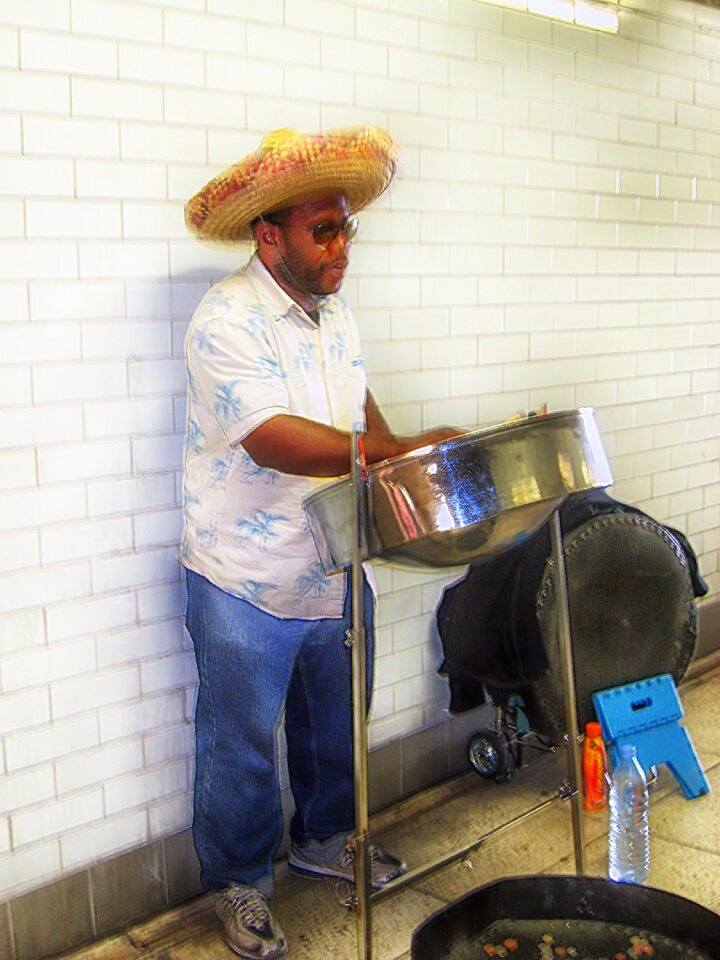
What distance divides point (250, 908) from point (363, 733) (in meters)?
0.65

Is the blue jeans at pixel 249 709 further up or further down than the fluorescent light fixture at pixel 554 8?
further down

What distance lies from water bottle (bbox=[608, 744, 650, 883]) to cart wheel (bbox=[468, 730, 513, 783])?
1.40 ft

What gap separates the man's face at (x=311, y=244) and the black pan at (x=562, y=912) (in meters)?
1.41

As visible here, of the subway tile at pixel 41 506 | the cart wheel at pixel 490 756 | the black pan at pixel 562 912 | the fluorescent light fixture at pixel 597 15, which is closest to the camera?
the black pan at pixel 562 912

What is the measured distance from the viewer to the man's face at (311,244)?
8.50ft

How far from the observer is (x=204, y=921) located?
2.92 m

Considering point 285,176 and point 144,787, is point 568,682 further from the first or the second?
point 285,176

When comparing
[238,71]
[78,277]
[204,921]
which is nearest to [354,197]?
[238,71]

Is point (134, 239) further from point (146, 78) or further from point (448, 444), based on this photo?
point (448, 444)

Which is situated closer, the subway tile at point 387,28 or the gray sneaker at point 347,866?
the gray sneaker at point 347,866

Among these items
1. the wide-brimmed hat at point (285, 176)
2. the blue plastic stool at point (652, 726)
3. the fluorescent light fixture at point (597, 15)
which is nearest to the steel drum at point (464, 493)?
the wide-brimmed hat at point (285, 176)

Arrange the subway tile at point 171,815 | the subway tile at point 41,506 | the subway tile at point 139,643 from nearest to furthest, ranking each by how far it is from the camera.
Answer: the subway tile at point 41,506, the subway tile at point 139,643, the subway tile at point 171,815

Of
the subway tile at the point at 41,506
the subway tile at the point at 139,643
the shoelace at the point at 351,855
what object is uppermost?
the subway tile at the point at 41,506

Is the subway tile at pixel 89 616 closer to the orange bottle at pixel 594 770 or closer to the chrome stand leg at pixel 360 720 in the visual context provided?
the chrome stand leg at pixel 360 720
